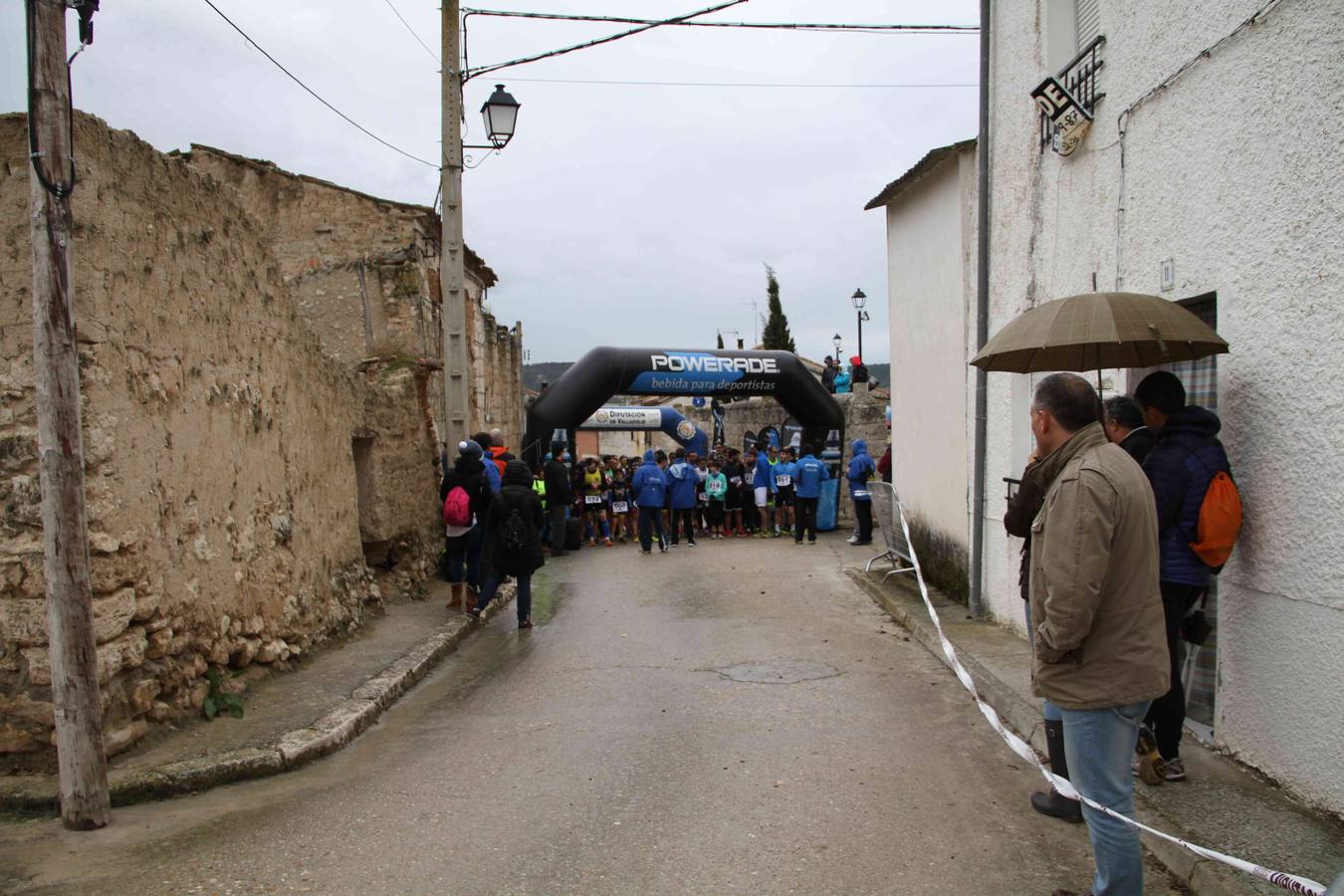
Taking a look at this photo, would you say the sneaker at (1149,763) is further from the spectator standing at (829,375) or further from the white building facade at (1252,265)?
the spectator standing at (829,375)

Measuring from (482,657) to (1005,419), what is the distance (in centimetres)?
474

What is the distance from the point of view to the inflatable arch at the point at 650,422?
2375cm

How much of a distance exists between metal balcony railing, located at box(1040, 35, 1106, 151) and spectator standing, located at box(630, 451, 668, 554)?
10.0 m

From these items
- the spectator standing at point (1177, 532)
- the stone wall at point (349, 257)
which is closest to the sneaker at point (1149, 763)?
the spectator standing at point (1177, 532)

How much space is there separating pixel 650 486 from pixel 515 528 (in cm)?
677

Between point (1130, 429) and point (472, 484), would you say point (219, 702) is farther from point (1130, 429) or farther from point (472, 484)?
point (1130, 429)

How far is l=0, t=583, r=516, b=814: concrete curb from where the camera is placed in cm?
488

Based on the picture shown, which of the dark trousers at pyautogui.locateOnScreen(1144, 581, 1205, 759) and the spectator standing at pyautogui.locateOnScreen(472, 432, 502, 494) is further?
the spectator standing at pyautogui.locateOnScreen(472, 432, 502, 494)

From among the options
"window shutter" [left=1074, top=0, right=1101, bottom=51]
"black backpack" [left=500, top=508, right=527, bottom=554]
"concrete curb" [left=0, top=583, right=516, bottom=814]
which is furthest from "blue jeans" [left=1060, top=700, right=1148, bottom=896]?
"black backpack" [left=500, top=508, right=527, bottom=554]

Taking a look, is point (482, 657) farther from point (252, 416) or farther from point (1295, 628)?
point (1295, 628)

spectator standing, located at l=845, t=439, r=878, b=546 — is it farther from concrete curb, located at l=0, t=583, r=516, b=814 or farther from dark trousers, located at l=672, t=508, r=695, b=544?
concrete curb, located at l=0, t=583, r=516, b=814

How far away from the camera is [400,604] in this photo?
34.1ft

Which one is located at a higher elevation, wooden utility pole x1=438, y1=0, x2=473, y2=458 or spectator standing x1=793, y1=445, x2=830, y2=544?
wooden utility pole x1=438, y1=0, x2=473, y2=458

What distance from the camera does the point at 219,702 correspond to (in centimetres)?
618
